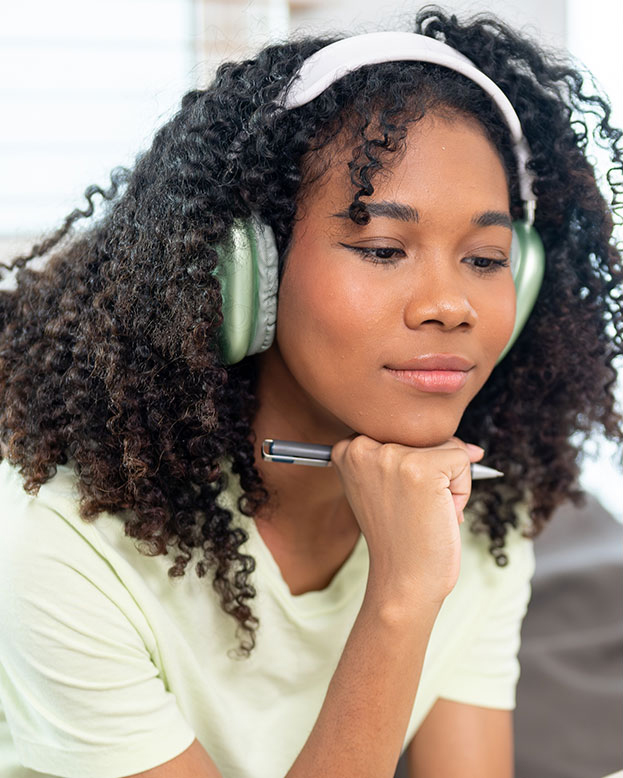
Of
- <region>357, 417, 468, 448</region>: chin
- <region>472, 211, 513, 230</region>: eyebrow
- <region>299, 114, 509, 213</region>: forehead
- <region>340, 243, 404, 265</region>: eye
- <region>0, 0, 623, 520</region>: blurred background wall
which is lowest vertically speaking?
<region>357, 417, 468, 448</region>: chin

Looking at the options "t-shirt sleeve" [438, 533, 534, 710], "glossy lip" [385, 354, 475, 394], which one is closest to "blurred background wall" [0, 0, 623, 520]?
"t-shirt sleeve" [438, 533, 534, 710]

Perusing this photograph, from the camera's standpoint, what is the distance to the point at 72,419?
42.7 inches

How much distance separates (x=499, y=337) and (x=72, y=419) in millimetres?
536

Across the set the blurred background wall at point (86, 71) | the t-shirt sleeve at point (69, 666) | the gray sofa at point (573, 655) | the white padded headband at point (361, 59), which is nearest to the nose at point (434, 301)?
the white padded headband at point (361, 59)

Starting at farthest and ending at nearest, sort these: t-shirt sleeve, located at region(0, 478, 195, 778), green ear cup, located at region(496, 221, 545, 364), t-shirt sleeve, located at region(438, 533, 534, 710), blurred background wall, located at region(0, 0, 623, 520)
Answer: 1. blurred background wall, located at region(0, 0, 623, 520)
2. t-shirt sleeve, located at region(438, 533, 534, 710)
3. green ear cup, located at region(496, 221, 545, 364)
4. t-shirt sleeve, located at region(0, 478, 195, 778)

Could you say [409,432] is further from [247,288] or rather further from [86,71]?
[86,71]

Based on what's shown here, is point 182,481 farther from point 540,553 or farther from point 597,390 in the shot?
point 540,553

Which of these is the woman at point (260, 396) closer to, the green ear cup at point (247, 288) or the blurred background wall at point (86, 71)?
the green ear cup at point (247, 288)

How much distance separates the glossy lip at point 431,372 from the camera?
3.48ft

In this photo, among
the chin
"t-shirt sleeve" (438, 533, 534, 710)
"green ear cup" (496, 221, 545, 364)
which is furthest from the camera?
"t-shirt sleeve" (438, 533, 534, 710)

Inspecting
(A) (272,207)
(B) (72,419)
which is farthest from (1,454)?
(A) (272,207)

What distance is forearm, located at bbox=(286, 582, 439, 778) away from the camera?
3.26 feet

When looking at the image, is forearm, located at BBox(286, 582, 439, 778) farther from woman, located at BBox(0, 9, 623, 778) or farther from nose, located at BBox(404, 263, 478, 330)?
nose, located at BBox(404, 263, 478, 330)

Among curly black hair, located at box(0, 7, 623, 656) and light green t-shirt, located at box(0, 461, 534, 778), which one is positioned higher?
curly black hair, located at box(0, 7, 623, 656)
